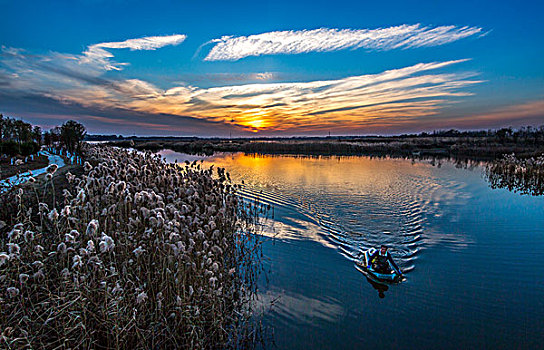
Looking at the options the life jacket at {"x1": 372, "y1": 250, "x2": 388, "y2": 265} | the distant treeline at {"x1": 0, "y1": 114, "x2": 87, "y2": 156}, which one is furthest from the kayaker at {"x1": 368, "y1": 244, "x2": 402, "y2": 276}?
the distant treeline at {"x1": 0, "y1": 114, "x2": 87, "y2": 156}

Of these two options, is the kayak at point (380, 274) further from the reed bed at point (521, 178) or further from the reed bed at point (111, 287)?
the reed bed at point (521, 178)

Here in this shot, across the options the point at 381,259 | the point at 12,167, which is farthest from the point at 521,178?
the point at 12,167

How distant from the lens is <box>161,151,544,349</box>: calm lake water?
256 inches

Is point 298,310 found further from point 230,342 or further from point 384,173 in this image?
point 384,173

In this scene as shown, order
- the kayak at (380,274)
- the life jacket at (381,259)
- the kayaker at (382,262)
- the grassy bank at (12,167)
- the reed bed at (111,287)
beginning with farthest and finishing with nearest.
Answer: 1. the grassy bank at (12,167)
2. the life jacket at (381,259)
3. the kayaker at (382,262)
4. the kayak at (380,274)
5. the reed bed at (111,287)

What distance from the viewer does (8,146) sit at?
2634cm

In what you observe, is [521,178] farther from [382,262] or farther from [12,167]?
[12,167]

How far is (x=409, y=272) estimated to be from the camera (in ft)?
30.8

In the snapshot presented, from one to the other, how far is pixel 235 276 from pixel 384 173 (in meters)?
24.8

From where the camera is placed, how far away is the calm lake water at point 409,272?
6.50 m

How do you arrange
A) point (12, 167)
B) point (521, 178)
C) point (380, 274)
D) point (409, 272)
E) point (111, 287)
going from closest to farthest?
1. point (111, 287)
2. point (380, 274)
3. point (409, 272)
4. point (12, 167)
5. point (521, 178)

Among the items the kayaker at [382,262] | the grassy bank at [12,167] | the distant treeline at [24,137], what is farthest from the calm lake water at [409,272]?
the distant treeline at [24,137]

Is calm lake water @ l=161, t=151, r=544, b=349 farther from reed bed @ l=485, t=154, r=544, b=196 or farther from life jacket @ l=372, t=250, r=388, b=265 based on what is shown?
reed bed @ l=485, t=154, r=544, b=196

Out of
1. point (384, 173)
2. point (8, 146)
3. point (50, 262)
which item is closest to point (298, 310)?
point (50, 262)
